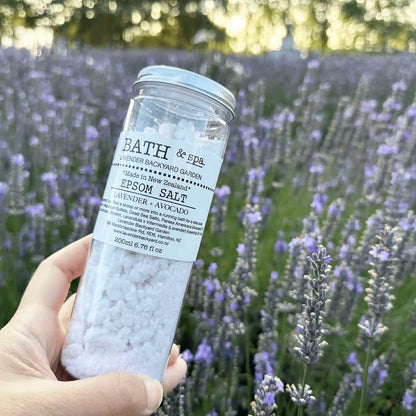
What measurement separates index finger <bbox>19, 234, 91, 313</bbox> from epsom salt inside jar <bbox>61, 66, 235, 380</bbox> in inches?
6.9

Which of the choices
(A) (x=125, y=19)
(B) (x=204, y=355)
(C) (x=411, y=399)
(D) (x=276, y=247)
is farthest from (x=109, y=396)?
(A) (x=125, y=19)

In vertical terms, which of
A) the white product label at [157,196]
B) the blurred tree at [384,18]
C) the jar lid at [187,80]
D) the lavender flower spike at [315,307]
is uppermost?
the blurred tree at [384,18]

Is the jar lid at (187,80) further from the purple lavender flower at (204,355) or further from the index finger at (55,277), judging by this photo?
the purple lavender flower at (204,355)

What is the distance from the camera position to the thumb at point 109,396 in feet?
2.74

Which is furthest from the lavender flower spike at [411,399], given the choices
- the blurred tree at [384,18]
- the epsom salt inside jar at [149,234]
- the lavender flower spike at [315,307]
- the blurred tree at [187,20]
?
the blurred tree at [384,18]

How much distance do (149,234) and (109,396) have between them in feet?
1.01

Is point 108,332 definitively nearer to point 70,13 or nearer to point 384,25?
point 70,13

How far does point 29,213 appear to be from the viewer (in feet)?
6.84

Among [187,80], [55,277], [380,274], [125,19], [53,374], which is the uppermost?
[125,19]

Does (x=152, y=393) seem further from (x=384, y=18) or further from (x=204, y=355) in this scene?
(x=384, y=18)

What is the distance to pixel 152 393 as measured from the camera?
93cm

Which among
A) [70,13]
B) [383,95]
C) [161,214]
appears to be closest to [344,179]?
[161,214]

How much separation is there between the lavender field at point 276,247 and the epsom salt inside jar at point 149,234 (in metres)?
0.26

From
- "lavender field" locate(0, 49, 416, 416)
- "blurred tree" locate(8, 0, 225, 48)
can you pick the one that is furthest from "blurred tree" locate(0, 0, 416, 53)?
"lavender field" locate(0, 49, 416, 416)
